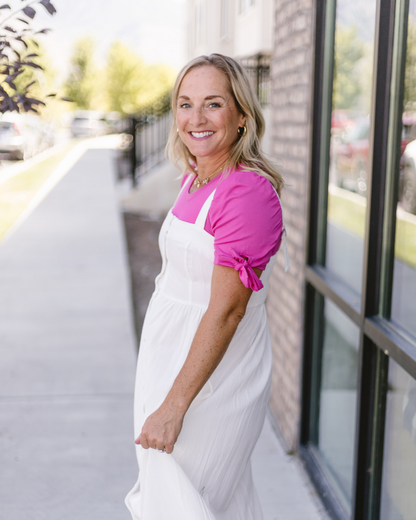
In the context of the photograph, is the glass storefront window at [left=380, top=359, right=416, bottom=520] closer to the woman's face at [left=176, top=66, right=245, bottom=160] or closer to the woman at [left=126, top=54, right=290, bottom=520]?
the woman at [left=126, top=54, right=290, bottom=520]

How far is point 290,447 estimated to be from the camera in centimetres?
360

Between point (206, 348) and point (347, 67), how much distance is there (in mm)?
1733

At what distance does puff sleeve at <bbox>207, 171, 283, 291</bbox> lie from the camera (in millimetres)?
1667

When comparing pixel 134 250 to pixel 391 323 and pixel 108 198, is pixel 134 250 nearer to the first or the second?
pixel 108 198

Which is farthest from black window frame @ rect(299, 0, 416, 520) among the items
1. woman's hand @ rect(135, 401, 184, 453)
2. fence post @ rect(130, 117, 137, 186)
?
fence post @ rect(130, 117, 137, 186)

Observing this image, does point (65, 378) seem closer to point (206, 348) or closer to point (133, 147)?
point (206, 348)

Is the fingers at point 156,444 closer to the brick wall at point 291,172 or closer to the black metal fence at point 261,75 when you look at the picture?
the brick wall at point 291,172

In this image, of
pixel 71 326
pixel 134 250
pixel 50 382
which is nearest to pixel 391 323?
pixel 50 382

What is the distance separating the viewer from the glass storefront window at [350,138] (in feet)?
8.74

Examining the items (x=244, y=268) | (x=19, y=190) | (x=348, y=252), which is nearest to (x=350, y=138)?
(x=348, y=252)

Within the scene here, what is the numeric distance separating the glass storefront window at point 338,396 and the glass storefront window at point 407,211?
550 millimetres

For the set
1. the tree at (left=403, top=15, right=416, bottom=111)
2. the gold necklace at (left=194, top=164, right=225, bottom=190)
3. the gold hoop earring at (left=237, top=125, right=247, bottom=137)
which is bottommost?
the gold necklace at (left=194, top=164, right=225, bottom=190)

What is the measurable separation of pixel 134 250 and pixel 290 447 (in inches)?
242

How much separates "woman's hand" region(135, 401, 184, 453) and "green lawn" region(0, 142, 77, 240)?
8540 mm
